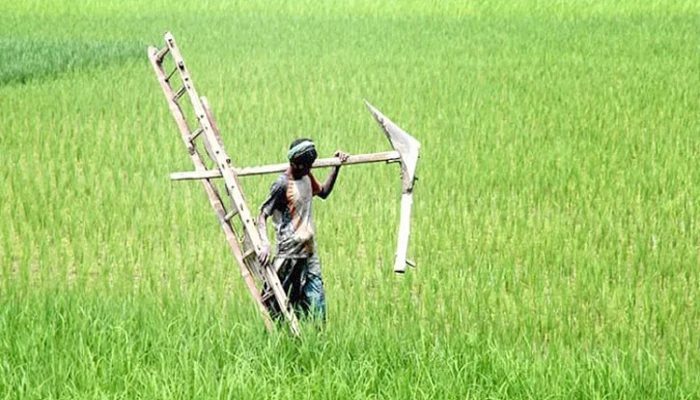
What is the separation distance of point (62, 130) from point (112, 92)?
1.85 metres

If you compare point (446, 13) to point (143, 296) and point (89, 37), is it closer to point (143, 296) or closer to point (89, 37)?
point (89, 37)

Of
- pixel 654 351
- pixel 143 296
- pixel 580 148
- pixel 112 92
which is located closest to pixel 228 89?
pixel 112 92

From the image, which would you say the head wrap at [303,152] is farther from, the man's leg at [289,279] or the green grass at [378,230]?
the green grass at [378,230]

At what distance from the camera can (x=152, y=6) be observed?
20.5m

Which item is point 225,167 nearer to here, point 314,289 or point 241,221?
point 241,221

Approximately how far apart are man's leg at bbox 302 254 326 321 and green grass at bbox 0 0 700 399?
0.11 m

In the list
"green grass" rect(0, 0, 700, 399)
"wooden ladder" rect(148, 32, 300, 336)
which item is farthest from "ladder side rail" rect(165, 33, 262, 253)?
"green grass" rect(0, 0, 700, 399)

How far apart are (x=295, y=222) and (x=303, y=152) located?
229 millimetres

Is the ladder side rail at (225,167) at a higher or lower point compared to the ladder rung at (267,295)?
higher

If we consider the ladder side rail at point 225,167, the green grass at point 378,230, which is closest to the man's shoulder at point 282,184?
the ladder side rail at point 225,167

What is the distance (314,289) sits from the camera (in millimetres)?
4008

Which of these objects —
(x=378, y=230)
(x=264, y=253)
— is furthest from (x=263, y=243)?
(x=378, y=230)

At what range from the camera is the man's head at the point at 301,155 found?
12.6 ft

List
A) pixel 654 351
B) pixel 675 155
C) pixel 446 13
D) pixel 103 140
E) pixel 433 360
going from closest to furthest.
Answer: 1. pixel 433 360
2. pixel 654 351
3. pixel 675 155
4. pixel 103 140
5. pixel 446 13
